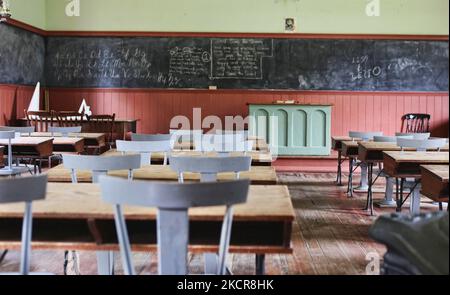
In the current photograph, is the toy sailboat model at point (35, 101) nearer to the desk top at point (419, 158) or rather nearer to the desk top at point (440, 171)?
the desk top at point (419, 158)

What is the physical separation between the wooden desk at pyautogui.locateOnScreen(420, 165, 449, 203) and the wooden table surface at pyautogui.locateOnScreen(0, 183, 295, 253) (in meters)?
1.36

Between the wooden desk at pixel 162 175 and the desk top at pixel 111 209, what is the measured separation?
829 millimetres

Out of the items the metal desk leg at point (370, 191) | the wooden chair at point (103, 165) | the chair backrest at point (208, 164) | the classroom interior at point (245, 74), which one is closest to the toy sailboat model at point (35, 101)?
the classroom interior at point (245, 74)

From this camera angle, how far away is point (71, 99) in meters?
10.3

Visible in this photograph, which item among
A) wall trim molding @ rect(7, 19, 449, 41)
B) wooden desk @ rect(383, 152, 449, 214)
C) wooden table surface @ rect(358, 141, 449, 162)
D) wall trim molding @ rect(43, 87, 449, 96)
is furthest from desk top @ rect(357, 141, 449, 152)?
wall trim molding @ rect(7, 19, 449, 41)

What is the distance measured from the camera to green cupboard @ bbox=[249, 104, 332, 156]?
9375 millimetres

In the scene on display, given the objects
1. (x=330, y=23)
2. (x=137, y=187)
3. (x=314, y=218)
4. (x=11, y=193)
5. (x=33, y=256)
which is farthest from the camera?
(x=330, y=23)

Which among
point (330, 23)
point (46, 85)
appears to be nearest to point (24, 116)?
point (46, 85)

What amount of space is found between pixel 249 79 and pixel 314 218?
4932mm

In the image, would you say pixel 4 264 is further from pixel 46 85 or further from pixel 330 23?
pixel 330 23

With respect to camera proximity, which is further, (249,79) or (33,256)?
Answer: (249,79)

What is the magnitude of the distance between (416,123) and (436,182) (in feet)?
22.4

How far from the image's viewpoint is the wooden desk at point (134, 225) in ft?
6.81

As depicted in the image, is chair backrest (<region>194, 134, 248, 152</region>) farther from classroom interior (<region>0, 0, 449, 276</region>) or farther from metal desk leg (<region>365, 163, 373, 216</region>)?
classroom interior (<region>0, 0, 449, 276</region>)
